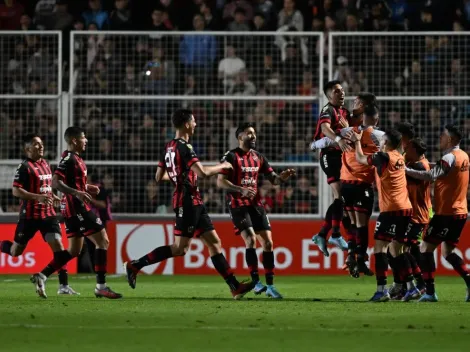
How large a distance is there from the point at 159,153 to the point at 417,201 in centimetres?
683

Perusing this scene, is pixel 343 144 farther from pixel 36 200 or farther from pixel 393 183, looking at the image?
pixel 36 200

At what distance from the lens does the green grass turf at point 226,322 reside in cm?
876

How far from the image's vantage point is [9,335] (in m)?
9.34

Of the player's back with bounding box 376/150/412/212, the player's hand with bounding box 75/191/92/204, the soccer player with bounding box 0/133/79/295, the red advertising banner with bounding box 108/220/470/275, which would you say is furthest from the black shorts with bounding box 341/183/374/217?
the red advertising banner with bounding box 108/220/470/275

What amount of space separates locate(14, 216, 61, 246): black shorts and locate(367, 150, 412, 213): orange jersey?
15.1 feet

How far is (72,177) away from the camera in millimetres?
14266

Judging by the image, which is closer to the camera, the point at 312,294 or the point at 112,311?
the point at 112,311

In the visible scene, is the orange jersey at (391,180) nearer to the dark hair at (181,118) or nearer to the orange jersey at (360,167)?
the orange jersey at (360,167)

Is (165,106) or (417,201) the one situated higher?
(165,106)

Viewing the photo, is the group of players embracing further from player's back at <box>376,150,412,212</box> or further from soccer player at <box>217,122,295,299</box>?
soccer player at <box>217,122,295,299</box>

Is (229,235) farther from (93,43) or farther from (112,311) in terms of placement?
(112,311)

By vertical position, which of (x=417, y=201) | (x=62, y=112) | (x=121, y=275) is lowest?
(x=121, y=275)

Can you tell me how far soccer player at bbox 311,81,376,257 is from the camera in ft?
46.6

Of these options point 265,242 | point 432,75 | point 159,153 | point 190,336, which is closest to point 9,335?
point 190,336
